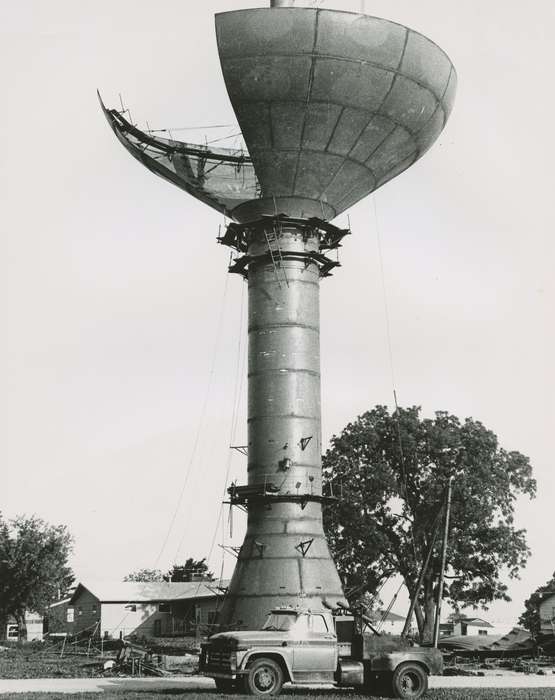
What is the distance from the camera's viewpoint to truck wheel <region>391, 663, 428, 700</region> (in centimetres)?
1692

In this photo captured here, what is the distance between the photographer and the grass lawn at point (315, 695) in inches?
617

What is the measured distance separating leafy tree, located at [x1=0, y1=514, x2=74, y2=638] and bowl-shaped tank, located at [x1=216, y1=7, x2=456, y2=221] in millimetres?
35269

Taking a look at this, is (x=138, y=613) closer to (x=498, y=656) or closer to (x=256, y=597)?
(x=498, y=656)

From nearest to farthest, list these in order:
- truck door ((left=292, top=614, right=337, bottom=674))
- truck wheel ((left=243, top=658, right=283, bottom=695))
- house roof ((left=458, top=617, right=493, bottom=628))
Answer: truck wheel ((left=243, top=658, right=283, bottom=695)) < truck door ((left=292, top=614, right=337, bottom=674)) < house roof ((left=458, top=617, right=493, bottom=628))

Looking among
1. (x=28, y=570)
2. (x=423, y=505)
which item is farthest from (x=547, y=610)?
(x=28, y=570)

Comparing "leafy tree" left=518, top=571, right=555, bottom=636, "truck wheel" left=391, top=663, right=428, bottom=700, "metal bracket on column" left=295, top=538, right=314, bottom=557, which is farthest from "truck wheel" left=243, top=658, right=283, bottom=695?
"leafy tree" left=518, top=571, right=555, bottom=636

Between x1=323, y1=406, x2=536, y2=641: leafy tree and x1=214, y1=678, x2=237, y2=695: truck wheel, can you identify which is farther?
x1=323, y1=406, x2=536, y2=641: leafy tree

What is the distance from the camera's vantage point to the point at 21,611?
56219 millimetres

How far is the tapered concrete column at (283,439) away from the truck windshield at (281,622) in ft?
22.9

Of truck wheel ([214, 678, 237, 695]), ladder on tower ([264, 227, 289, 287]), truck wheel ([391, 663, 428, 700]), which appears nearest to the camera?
truck wheel ([391, 663, 428, 700])

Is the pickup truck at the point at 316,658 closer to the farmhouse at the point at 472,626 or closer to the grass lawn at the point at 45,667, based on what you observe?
the grass lawn at the point at 45,667

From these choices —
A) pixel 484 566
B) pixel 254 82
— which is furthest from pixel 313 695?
pixel 484 566

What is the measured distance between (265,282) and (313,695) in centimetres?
1284

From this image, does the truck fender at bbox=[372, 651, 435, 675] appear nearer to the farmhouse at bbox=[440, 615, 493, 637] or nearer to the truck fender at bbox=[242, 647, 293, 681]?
the truck fender at bbox=[242, 647, 293, 681]
